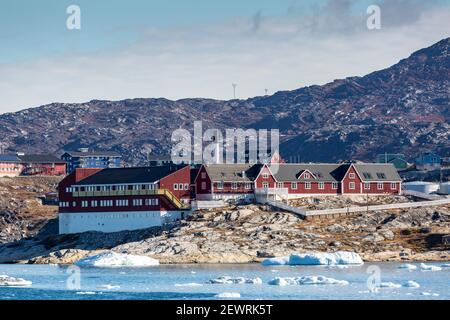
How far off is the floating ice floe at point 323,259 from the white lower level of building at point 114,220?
92.0 ft

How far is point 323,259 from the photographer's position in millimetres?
115812

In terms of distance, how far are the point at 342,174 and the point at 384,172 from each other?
21.8ft

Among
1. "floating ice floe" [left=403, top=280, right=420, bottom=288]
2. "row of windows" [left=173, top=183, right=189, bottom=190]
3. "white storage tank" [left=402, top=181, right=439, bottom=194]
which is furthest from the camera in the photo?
"white storage tank" [left=402, top=181, right=439, bottom=194]

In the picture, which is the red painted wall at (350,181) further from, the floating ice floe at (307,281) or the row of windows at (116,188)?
the floating ice floe at (307,281)

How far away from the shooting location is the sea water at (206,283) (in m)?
85.5

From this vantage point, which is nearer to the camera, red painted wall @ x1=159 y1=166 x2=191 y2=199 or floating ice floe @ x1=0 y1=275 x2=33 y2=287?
floating ice floe @ x1=0 y1=275 x2=33 y2=287

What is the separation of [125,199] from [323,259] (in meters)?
39.2

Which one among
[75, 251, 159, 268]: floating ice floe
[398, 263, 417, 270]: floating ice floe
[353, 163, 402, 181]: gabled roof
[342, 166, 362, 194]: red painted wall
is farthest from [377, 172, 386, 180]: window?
[398, 263, 417, 270]: floating ice floe

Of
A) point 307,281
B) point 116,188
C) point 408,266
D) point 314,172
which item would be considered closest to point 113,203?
point 116,188

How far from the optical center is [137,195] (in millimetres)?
147125

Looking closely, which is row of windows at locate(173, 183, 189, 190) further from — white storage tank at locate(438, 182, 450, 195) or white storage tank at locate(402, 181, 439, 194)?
white storage tank at locate(402, 181, 439, 194)

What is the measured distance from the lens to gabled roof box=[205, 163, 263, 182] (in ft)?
491

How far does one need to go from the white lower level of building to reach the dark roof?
473 cm
